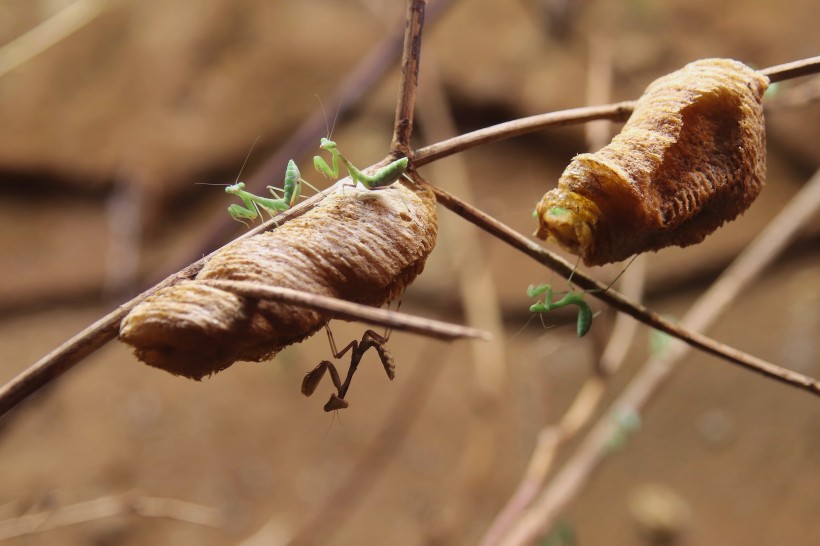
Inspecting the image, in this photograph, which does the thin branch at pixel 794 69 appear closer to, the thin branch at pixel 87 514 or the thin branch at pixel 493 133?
the thin branch at pixel 493 133

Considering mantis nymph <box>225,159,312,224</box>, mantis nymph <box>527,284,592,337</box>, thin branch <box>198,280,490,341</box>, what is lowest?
mantis nymph <box>527,284,592,337</box>

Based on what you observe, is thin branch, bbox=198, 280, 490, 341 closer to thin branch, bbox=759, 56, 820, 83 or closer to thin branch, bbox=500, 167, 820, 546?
thin branch, bbox=759, 56, 820, 83

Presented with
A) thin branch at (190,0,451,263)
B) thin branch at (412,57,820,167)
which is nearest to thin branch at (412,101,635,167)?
thin branch at (412,57,820,167)

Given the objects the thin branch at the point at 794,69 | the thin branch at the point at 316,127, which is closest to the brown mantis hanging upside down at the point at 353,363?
the thin branch at the point at 794,69

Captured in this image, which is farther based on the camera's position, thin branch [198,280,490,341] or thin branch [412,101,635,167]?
thin branch [412,101,635,167]

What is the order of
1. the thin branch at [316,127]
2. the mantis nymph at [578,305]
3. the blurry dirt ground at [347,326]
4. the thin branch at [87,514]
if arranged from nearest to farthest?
the mantis nymph at [578,305], the thin branch at [87,514], the thin branch at [316,127], the blurry dirt ground at [347,326]

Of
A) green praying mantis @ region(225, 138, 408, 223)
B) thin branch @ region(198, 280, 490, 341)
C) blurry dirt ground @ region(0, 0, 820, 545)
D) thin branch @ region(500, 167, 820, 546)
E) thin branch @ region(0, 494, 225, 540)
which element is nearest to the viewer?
thin branch @ region(198, 280, 490, 341)
